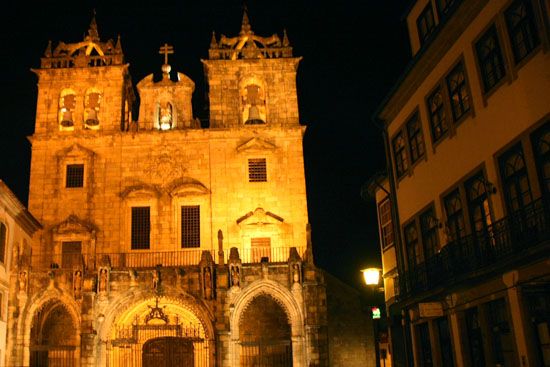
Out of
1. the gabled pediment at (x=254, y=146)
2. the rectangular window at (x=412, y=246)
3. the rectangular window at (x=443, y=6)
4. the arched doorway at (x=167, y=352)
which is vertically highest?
the gabled pediment at (x=254, y=146)

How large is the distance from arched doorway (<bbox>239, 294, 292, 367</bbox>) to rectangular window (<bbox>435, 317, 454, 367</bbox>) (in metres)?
11.6

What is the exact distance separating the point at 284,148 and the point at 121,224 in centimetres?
981

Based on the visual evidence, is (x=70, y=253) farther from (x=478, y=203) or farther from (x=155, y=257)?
(x=478, y=203)

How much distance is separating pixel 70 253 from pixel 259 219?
398 inches

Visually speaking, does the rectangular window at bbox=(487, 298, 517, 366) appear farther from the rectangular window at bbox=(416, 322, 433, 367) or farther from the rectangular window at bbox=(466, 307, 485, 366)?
the rectangular window at bbox=(416, 322, 433, 367)

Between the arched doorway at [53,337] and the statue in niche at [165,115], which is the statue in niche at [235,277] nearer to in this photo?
the arched doorway at [53,337]

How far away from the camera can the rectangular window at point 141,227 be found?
1288 inches

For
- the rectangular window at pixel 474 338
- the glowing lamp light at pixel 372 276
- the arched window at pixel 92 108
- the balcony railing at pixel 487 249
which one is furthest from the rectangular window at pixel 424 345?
the arched window at pixel 92 108

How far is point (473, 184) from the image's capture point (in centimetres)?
1694

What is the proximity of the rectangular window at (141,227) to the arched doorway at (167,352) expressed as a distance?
4.97m

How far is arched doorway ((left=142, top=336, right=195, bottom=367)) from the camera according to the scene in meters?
30.8

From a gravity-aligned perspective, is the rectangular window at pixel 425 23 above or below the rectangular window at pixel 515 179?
above

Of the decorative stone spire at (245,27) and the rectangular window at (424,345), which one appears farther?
the decorative stone spire at (245,27)

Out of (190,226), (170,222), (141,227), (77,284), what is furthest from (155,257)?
(77,284)
